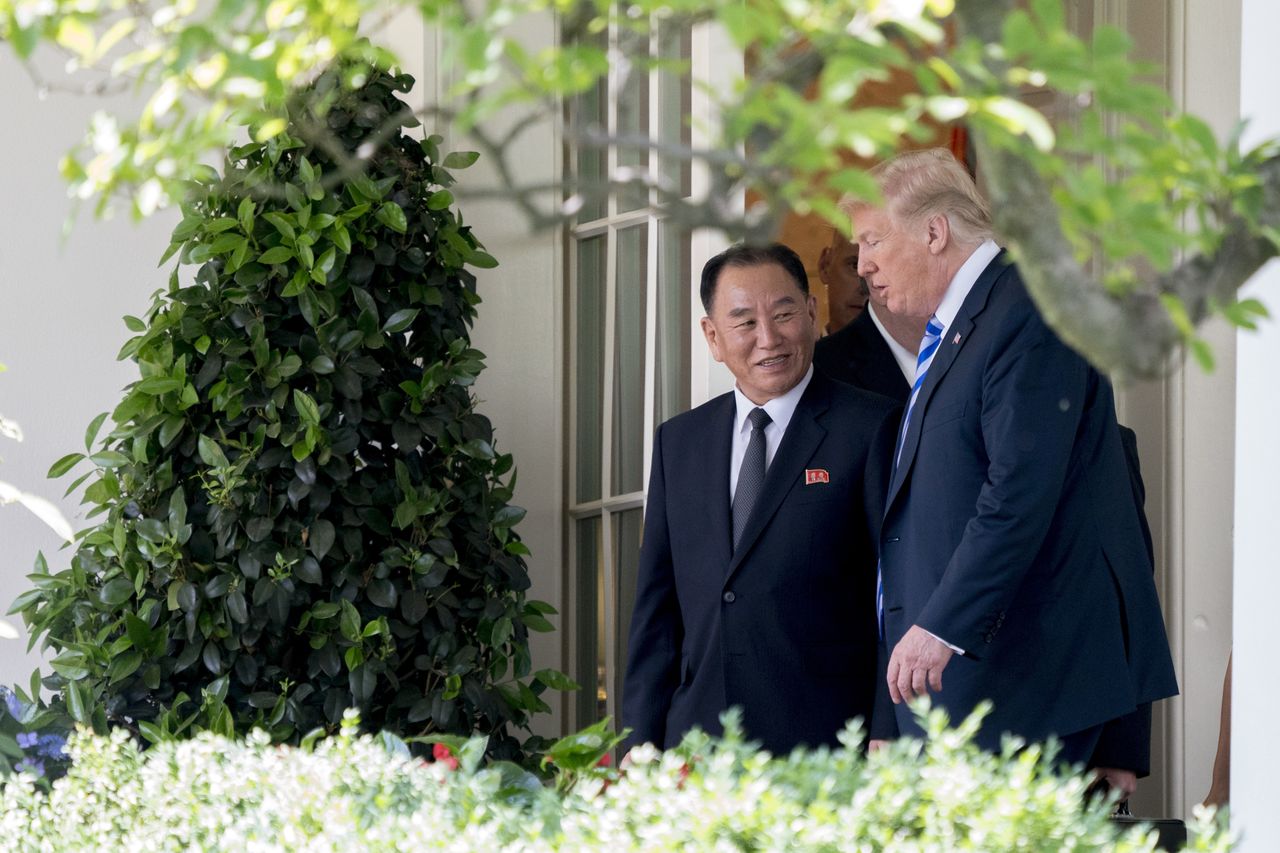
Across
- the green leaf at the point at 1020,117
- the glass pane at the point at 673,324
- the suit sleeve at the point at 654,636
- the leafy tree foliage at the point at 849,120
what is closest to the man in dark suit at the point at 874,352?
the glass pane at the point at 673,324

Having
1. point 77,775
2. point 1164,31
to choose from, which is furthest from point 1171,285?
point 1164,31

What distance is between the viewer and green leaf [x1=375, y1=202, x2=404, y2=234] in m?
4.57

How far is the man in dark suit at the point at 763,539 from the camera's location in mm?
4023

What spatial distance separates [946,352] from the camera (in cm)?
366

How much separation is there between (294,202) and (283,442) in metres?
0.60

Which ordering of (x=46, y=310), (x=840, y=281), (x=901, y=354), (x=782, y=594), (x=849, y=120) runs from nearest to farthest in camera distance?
(x=849, y=120), (x=782, y=594), (x=901, y=354), (x=46, y=310), (x=840, y=281)

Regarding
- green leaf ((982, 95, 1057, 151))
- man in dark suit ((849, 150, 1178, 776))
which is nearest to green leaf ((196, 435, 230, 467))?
man in dark suit ((849, 150, 1178, 776))

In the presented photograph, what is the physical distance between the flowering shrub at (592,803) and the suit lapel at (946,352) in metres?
0.97

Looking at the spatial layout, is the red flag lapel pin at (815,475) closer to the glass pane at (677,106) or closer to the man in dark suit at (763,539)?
the man in dark suit at (763,539)

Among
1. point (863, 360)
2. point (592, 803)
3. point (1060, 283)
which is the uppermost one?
point (863, 360)

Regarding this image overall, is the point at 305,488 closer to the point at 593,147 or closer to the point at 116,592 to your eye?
the point at 116,592

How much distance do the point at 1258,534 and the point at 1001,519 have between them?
0.66 m

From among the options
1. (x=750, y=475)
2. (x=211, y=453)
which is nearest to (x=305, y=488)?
(x=211, y=453)

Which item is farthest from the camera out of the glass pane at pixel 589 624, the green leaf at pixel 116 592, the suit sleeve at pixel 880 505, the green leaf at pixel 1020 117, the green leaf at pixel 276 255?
the glass pane at pixel 589 624
